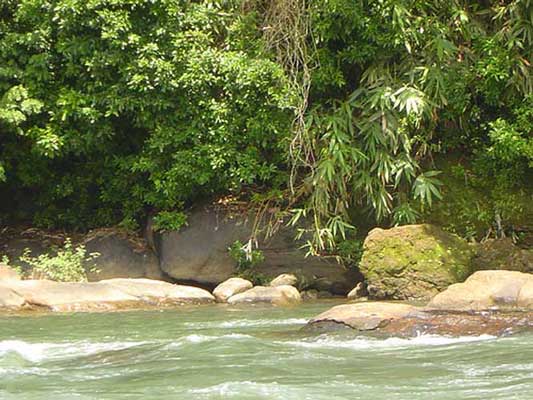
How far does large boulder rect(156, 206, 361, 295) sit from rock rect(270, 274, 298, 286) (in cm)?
11

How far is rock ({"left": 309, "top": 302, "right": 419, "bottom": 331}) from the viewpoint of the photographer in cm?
780

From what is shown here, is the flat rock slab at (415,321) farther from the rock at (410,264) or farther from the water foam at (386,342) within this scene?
the rock at (410,264)

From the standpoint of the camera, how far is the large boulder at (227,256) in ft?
40.9

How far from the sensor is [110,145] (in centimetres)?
1345

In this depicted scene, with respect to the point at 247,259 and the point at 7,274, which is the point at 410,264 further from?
the point at 7,274

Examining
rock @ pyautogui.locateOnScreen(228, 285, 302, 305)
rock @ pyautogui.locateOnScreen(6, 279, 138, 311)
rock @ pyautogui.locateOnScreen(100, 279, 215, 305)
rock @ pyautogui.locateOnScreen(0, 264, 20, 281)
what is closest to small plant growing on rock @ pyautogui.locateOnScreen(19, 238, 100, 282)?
rock @ pyautogui.locateOnScreen(0, 264, 20, 281)

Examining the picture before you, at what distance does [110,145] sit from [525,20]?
5.69 m

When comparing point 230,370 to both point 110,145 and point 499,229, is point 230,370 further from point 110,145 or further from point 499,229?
point 110,145

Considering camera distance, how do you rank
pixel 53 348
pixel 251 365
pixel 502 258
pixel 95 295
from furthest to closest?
pixel 502 258, pixel 95 295, pixel 53 348, pixel 251 365

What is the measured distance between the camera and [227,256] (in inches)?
499

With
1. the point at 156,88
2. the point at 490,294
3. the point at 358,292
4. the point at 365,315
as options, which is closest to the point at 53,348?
the point at 365,315

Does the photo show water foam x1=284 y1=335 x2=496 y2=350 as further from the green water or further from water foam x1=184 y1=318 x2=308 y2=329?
water foam x1=184 y1=318 x2=308 y2=329

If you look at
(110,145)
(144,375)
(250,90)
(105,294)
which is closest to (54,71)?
(110,145)

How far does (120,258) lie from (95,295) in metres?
2.28
